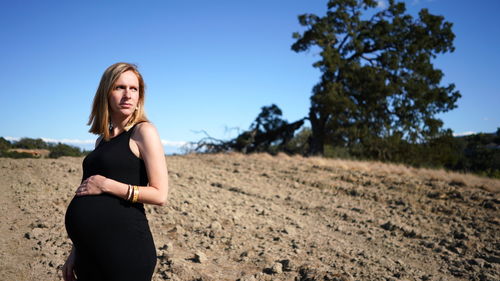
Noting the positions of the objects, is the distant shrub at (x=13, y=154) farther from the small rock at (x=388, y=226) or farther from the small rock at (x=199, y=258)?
the small rock at (x=388, y=226)

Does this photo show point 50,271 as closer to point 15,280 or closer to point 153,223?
point 15,280

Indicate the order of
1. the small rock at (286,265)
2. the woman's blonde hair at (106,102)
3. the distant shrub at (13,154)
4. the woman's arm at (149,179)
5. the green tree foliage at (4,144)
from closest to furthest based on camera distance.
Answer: the woman's arm at (149,179)
the woman's blonde hair at (106,102)
the small rock at (286,265)
the green tree foliage at (4,144)
the distant shrub at (13,154)

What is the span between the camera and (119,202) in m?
1.94

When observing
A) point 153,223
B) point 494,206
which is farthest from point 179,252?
point 494,206

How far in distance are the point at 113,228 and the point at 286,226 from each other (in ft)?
12.5

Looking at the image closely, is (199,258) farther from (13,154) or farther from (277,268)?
(13,154)

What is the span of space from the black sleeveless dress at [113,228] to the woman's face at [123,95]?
0.53 feet

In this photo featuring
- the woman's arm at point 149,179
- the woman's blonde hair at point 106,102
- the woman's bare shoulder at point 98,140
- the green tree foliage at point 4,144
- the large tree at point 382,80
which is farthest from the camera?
the large tree at point 382,80

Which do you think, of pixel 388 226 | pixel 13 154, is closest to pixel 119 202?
pixel 388 226

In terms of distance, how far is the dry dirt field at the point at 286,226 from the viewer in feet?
12.5

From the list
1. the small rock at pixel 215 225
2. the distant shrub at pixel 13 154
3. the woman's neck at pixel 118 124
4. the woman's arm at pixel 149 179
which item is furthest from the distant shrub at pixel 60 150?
the woman's arm at pixel 149 179

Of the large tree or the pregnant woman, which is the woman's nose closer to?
the pregnant woman

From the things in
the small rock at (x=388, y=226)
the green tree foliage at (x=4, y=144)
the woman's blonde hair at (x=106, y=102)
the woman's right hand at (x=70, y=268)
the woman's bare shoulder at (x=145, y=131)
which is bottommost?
the small rock at (x=388, y=226)

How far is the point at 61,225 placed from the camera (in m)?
4.61
